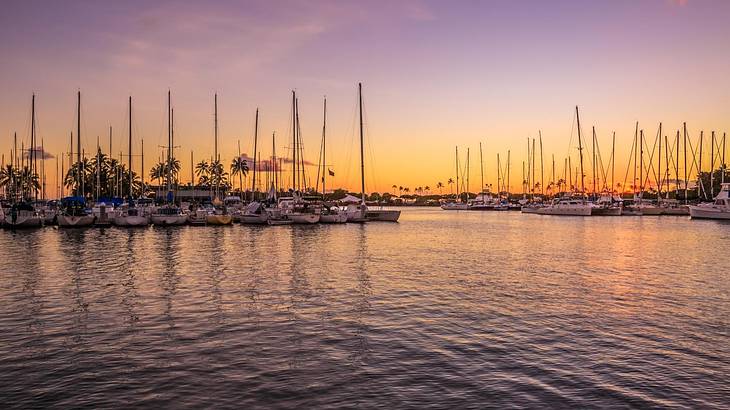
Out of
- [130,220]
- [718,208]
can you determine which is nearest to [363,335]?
[130,220]

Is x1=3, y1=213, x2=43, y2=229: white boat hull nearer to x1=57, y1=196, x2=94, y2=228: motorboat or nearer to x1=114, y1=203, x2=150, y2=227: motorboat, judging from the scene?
x1=57, y1=196, x2=94, y2=228: motorboat

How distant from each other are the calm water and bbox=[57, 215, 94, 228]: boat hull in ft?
130

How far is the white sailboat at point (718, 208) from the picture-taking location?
92.4 metres

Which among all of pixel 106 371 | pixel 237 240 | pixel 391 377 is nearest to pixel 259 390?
pixel 391 377

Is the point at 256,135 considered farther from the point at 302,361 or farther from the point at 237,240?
the point at 302,361

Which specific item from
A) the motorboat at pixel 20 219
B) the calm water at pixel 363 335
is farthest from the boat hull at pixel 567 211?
the motorboat at pixel 20 219

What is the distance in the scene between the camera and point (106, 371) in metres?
12.6

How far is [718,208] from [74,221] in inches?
4151

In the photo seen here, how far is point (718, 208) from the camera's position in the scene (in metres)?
93.9

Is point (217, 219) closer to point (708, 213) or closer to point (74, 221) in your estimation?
point (74, 221)

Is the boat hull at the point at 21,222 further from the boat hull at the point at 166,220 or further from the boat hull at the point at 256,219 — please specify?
the boat hull at the point at 256,219

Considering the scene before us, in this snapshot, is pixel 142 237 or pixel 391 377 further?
pixel 142 237

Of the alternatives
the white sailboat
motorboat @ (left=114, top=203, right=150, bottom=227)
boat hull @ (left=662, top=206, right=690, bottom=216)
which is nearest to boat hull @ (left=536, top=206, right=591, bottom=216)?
boat hull @ (left=662, top=206, right=690, bottom=216)

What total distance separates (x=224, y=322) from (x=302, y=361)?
5.25 meters
